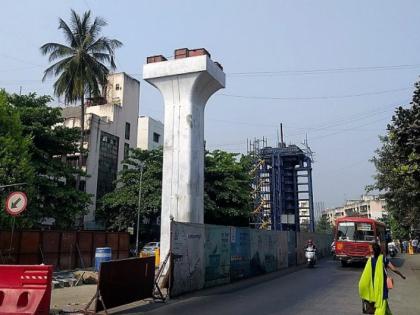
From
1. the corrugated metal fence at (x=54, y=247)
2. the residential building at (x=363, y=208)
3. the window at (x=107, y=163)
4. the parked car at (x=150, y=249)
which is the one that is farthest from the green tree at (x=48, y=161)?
the residential building at (x=363, y=208)

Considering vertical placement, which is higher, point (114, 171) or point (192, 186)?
point (114, 171)

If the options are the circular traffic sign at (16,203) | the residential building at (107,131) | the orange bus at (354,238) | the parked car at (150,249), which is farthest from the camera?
the residential building at (107,131)

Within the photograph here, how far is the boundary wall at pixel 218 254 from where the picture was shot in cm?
1432

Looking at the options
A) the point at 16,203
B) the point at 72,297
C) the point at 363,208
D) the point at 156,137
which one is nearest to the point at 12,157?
the point at 16,203

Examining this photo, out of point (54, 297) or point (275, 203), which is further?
point (275, 203)

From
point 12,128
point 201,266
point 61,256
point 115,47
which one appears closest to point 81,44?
point 115,47

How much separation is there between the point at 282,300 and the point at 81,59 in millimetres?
26855

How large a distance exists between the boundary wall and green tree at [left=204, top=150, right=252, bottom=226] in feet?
34.9

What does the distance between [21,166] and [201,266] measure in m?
12.2

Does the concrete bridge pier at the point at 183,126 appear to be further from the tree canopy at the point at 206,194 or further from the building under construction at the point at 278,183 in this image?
the building under construction at the point at 278,183

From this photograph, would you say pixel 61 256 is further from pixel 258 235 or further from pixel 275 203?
pixel 275 203

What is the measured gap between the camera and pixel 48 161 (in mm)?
29156

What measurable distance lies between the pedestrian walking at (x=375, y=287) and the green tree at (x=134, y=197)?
97.5ft

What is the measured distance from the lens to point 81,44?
115 ft
